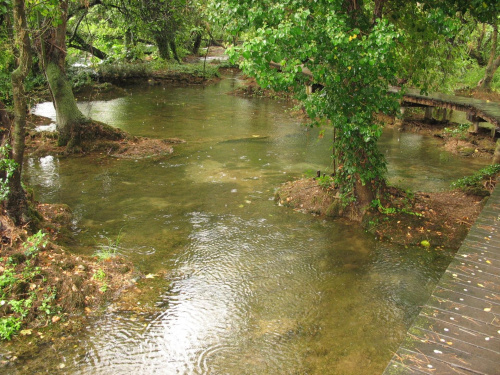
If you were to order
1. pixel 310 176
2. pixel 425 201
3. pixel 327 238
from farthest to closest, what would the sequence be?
pixel 310 176
pixel 425 201
pixel 327 238

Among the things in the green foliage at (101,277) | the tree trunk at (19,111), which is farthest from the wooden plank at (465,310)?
the tree trunk at (19,111)

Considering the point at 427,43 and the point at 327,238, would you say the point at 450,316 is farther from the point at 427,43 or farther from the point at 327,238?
the point at 427,43

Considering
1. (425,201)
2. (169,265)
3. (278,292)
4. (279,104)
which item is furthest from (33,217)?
(279,104)

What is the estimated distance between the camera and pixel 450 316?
3.90 m

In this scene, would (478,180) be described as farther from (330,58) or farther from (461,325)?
(461,325)

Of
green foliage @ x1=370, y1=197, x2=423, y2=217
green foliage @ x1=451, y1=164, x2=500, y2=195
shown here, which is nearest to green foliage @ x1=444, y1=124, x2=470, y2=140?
green foliage @ x1=451, y1=164, x2=500, y2=195

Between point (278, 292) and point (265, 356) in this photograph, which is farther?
point (278, 292)

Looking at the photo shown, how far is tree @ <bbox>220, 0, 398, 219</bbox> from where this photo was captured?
230 inches

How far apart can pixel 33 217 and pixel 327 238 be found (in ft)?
17.0

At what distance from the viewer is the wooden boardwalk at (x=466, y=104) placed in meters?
12.7

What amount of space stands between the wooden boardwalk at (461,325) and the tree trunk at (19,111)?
6.02 metres

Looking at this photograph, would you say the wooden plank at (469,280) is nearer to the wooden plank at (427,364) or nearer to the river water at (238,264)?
the river water at (238,264)

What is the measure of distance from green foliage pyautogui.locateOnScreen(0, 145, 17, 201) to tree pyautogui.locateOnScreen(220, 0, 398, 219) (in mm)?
3688

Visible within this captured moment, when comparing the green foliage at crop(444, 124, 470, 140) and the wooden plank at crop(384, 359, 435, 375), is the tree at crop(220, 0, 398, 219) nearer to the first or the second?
the wooden plank at crop(384, 359, 435, 375)
